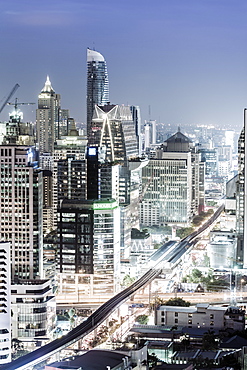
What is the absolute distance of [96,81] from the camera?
1097 inches

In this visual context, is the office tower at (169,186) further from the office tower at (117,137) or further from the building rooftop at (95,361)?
the building rooftop at (95,361)

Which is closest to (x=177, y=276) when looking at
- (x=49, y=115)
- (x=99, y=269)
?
(x=99, y=269)

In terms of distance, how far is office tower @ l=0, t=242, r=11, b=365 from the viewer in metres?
11.9

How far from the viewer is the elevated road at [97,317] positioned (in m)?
11.5

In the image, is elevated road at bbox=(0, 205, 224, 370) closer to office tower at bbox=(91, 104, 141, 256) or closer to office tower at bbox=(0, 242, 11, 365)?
office tower at bbox=(0, 242, 11, 365)

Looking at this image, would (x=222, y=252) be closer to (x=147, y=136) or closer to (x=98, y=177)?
(x=98, y=177)

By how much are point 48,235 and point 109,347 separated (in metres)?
7.39

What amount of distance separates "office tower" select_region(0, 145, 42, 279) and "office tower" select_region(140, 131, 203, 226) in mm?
8874

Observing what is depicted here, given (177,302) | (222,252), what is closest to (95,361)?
(177,302)

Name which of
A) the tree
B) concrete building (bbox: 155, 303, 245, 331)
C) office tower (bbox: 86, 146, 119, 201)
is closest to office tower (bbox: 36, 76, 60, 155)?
office tower (bbox: 86, 146, 119, 201)

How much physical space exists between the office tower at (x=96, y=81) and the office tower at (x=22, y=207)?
1036 cm

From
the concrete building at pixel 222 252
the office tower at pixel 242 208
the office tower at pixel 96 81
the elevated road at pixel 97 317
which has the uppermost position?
the office tower at pixel 96 81

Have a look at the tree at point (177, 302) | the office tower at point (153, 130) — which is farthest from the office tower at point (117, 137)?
the tree at point (177, 302)

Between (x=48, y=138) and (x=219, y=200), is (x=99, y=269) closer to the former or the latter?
(x=48, y=138)
